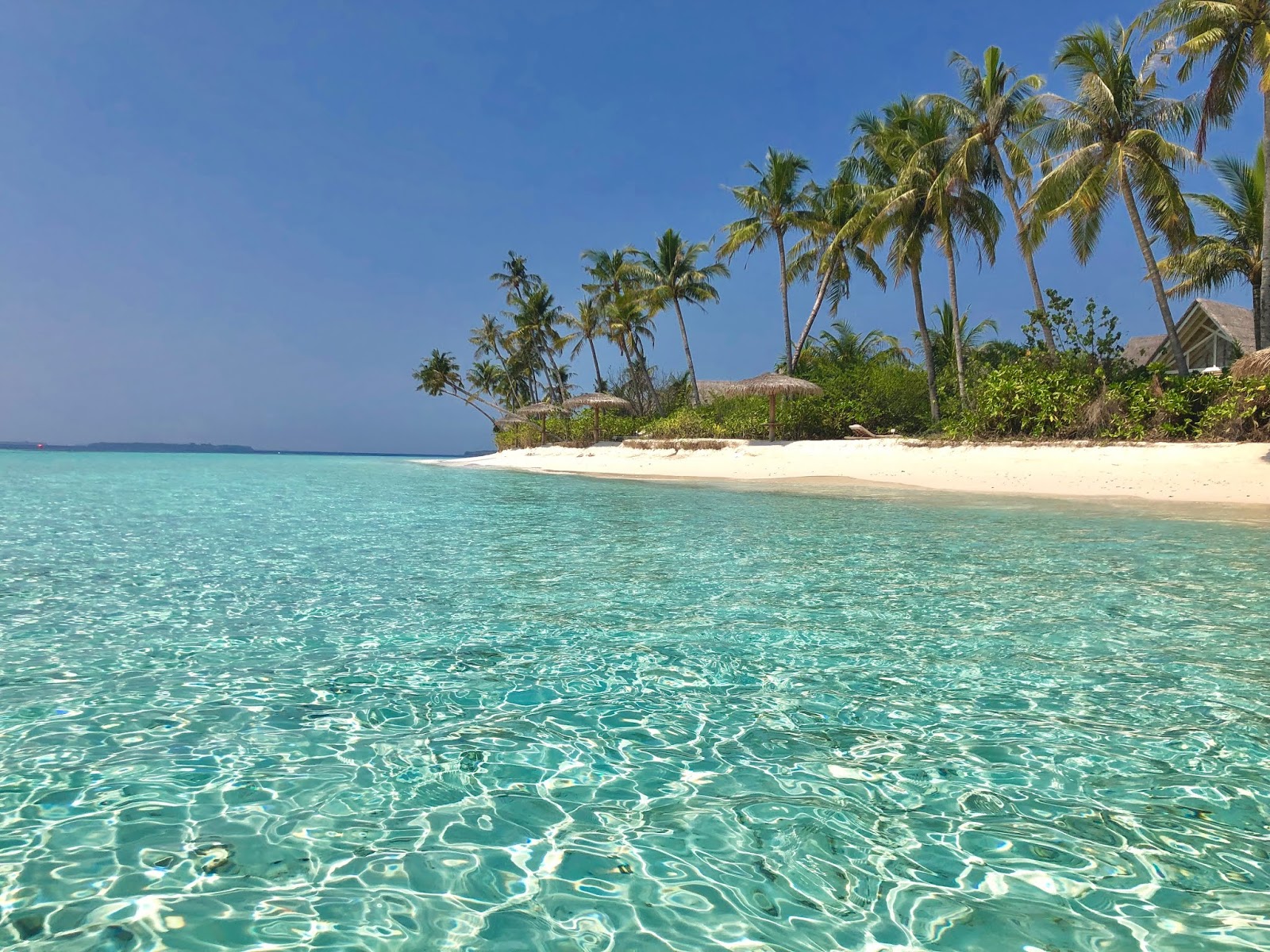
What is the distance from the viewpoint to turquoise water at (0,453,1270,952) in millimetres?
1999

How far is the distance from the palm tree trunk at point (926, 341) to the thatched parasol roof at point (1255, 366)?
891 cm

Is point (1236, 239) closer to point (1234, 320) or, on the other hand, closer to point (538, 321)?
point (1234, 320)

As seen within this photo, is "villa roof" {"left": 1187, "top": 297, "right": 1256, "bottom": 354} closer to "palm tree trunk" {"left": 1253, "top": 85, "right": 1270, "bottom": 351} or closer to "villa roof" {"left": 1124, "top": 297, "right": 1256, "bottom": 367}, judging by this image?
"villa roof" {"left": 1124, "top": 297, "right": 1256, "bottom": 367}

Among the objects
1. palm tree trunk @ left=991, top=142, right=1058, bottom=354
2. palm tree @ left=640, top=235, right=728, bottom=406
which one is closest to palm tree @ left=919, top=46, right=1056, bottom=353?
palm tree trunk @ left=991, top=142, right=1058, bottom=354

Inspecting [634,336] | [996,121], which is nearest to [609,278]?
[634,336]

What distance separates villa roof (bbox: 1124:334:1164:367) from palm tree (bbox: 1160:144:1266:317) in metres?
9.35

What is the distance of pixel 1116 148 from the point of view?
1800 cm

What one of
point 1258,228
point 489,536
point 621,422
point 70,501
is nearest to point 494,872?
point 489,536

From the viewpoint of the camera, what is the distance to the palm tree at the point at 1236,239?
2152 centimetres

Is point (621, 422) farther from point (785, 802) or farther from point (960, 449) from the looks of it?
point (785, 802)

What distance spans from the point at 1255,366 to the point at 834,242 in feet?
47.1

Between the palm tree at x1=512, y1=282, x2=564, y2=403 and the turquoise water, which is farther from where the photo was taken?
the palm tree at x1=512, y1=282, x2=564, y2=403

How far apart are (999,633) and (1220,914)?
2.87m

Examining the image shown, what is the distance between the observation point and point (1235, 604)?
212 inches
